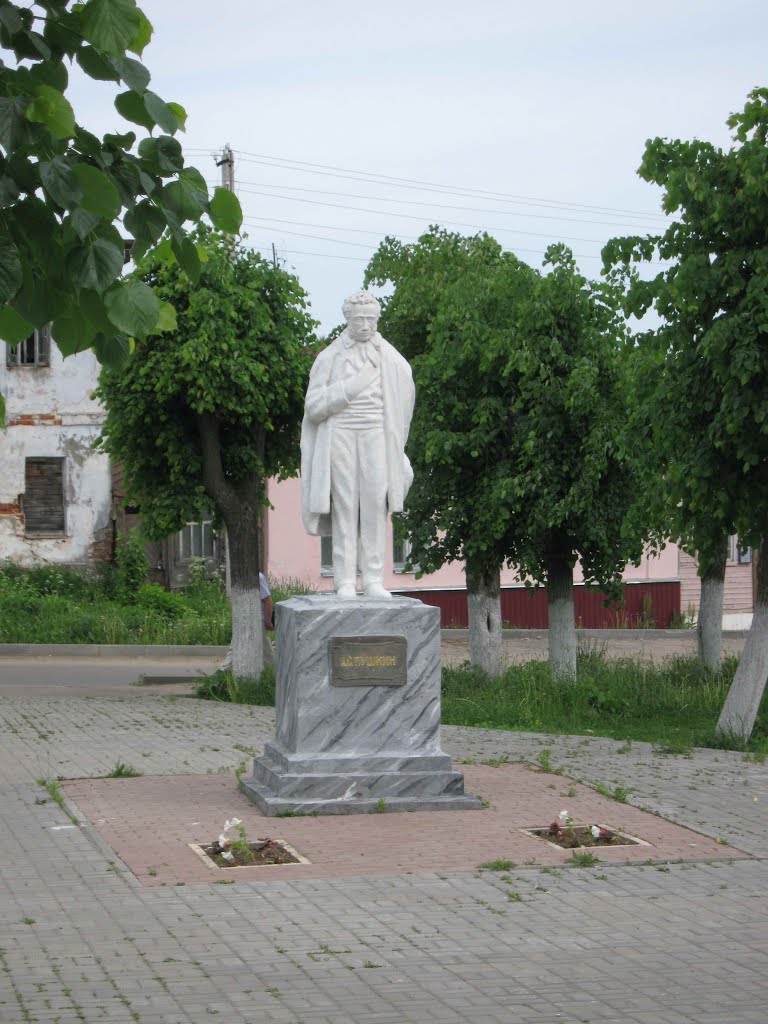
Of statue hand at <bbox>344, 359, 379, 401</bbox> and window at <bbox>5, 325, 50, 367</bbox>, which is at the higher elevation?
→ window at <bbox>5, 325, 50, 367</bbox>

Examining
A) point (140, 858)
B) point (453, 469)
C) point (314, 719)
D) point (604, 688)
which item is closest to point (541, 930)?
point (140, 858)

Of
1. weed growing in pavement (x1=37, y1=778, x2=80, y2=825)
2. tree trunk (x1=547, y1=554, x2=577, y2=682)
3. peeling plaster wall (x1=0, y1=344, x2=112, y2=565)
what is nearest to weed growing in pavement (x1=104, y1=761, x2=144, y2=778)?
weed growing in pavement (x1=37, y1=778, x2=80, y2=825)

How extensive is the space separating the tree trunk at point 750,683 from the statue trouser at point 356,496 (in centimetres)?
424

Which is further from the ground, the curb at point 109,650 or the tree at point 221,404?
the tree at point 221,404

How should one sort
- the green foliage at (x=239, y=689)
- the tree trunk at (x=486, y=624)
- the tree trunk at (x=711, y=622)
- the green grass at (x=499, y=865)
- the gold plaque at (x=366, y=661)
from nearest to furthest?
the green grass at (x=499, y=865), the gold plaque at (x=366, y=661), the green foliage at (x=239, y=689), the tree trunk at (x=711, y=622), the tree trunk at (x=486, y=624)

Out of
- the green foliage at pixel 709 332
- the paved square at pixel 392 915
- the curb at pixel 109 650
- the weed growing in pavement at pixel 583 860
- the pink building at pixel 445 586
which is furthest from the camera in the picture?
the pink building at pixel 445 586

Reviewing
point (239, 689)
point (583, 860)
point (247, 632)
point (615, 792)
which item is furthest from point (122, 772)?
point (247, 632)

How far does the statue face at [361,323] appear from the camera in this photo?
431 inches

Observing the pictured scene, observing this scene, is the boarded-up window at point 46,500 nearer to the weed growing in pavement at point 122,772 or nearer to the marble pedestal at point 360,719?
the weed growing in pavement at point 122,772

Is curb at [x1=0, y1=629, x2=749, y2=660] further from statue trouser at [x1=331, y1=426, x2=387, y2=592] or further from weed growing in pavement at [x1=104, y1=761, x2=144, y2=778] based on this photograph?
statue trouser at [x1=331, y1=426, x2=387, y2=592]

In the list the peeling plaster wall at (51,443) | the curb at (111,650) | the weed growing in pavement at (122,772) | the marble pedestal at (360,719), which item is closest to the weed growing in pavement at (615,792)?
Answer: the marble pedestal at (360,719)

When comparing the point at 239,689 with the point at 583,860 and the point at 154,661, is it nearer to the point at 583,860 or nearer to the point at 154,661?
the point at 154,661

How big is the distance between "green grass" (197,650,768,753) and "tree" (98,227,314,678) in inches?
74.1

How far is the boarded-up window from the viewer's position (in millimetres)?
31234
